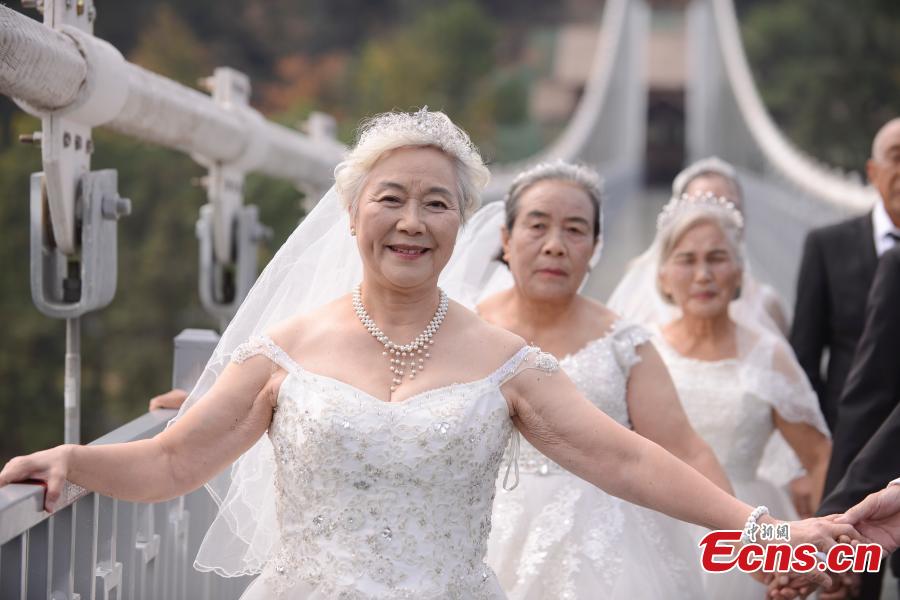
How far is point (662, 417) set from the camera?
3.46 m

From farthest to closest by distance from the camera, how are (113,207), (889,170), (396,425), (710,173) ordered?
(710,173), (889,170), (113,207), (396,425)

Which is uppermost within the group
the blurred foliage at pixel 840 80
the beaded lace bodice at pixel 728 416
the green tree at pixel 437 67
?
the green tree at pixel 437 67

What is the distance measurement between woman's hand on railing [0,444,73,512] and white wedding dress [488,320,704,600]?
1438 millimetres

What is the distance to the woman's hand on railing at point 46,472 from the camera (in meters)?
2.28

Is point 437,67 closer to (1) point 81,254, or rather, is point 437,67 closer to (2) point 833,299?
(2) point 833,299

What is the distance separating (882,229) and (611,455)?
8.31 feet

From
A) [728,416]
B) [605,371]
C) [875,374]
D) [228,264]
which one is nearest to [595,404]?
[605,371]

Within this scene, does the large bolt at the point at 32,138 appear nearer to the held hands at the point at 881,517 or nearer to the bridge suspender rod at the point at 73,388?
the bridge suspender rod at the point at 73,388

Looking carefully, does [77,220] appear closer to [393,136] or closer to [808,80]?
[393,136]

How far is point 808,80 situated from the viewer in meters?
43.3

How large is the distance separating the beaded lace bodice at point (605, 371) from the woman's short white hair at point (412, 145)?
0.93 meters

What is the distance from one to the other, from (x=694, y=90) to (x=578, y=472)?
6340 cm

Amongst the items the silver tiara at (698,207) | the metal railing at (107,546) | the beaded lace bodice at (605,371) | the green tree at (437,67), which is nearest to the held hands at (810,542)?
the beaded lace bodice at (605,371)

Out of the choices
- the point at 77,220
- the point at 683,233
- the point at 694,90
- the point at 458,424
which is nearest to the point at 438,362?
the point at 458,424
